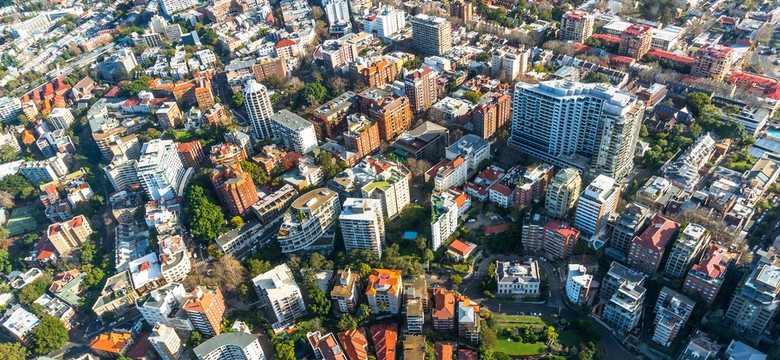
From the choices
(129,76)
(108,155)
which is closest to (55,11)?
(129,76)

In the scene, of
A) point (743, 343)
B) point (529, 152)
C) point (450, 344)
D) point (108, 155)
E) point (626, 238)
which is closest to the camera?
point (743, 343)

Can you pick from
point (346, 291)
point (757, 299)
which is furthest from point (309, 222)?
point (757, 299)

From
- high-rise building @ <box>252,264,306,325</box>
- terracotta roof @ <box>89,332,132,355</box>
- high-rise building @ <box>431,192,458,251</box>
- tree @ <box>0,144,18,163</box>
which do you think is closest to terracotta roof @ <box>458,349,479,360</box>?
high-rise building @ <box>431,192,458,251</box>

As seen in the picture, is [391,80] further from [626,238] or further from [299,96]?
[626,238]

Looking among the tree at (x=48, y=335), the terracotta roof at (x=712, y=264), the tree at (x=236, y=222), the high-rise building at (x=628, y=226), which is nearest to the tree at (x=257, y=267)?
the tree at (x=236, y=222)

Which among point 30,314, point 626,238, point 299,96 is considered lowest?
point 30,314

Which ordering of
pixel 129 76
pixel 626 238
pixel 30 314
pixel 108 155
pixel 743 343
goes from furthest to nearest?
pixel 129 76 → pixel 108 155 → pixel 30 314 → pixel 626 238 → pixel 743 343

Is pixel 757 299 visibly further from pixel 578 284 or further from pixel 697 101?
pixel 697 101
